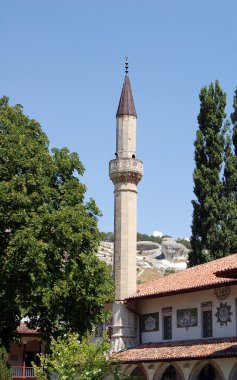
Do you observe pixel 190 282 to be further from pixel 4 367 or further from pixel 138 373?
pixel 4 367

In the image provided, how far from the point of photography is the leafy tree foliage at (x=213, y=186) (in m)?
32.6

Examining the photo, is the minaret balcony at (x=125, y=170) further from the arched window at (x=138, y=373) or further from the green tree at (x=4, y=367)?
the green tree at (x=4, y=367)

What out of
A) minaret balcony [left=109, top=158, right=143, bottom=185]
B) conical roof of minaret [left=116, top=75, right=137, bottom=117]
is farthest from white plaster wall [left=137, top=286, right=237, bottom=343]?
conical roof of minaret [left=116, top=75, right=137, bottom=117]

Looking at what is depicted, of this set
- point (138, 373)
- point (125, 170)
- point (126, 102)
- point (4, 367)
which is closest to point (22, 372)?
point (138, 373)

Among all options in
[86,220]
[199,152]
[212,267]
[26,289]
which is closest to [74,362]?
[26,289]

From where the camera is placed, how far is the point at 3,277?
23531 millimetres

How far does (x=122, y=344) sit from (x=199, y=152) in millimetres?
11064

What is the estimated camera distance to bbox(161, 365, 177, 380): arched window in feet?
86.2

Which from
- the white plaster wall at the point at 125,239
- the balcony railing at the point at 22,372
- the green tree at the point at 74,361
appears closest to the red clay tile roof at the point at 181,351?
the green tree at the point at 74,361

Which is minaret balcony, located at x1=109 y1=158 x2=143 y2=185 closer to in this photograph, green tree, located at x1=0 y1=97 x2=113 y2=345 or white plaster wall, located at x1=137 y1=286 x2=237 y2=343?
green tree, located at x1=0 y1=97 x2=113 y2=345

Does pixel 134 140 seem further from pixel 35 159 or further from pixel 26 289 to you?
pixel 26 289

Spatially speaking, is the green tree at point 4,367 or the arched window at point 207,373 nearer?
the green tree at point 4,367

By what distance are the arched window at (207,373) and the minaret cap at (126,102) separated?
1199 centimetres

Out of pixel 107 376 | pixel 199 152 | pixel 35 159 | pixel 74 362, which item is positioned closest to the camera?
pixel 74 362
